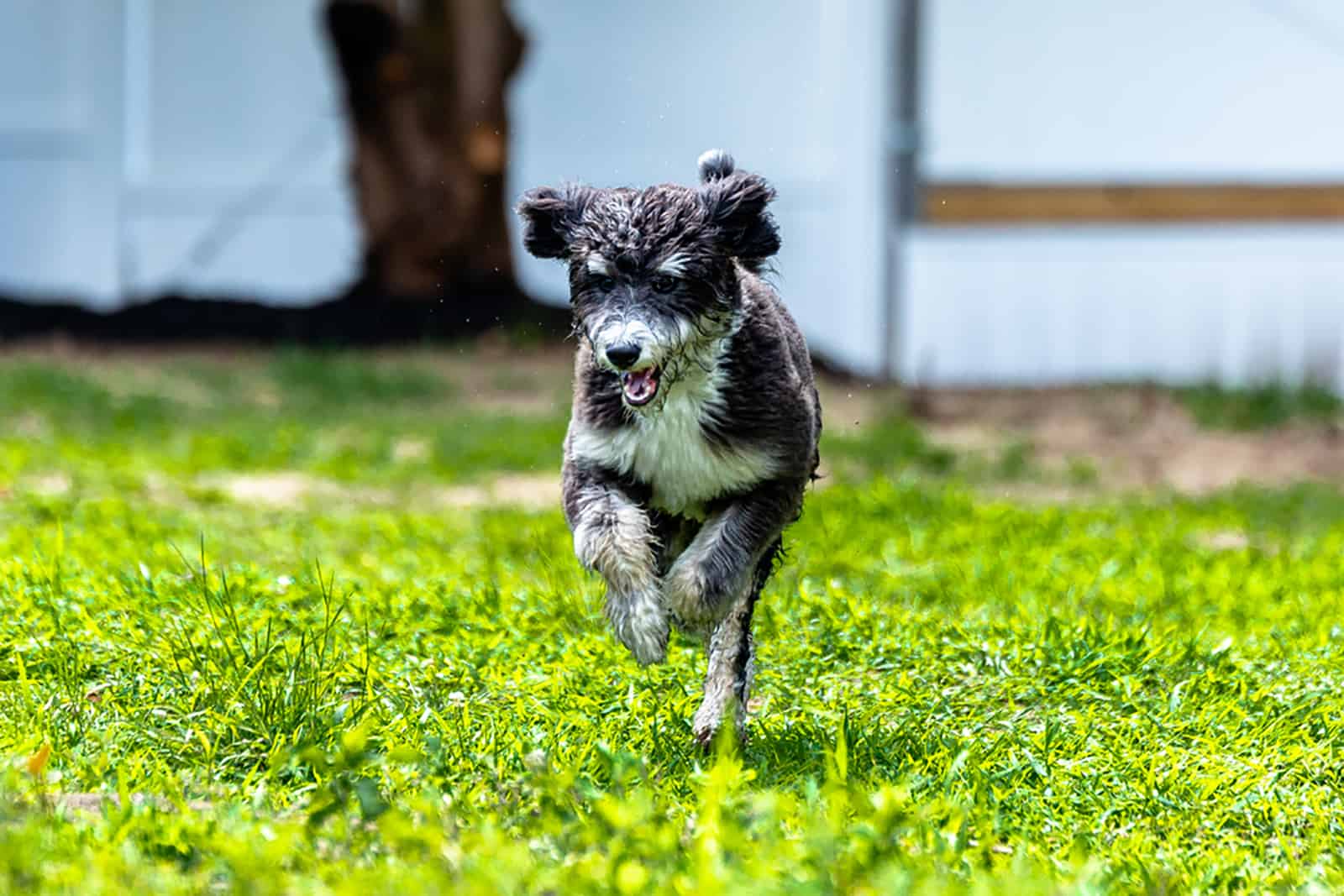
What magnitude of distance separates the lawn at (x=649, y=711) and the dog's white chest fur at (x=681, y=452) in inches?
25.2

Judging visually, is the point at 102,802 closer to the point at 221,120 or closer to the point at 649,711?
the point at 649,711

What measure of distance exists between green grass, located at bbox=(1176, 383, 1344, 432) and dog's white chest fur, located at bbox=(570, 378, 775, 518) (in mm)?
8184

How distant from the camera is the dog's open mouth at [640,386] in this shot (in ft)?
13.5

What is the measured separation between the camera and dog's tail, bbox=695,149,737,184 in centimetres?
468

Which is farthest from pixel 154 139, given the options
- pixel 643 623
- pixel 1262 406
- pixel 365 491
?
pixel 643 623

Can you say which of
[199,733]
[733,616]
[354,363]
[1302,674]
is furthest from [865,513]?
[354,363]

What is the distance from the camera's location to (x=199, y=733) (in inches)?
167

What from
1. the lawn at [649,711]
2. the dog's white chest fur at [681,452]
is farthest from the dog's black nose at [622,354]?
the lawn at [649,711]

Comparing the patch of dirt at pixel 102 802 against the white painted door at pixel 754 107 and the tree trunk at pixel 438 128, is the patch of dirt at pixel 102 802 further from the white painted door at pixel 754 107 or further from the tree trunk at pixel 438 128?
the tree trunk at pixel 438 128

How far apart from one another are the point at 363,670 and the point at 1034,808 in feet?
5.69

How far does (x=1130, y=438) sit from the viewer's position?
11703 millimetres

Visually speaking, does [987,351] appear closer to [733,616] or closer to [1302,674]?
[1302,674]

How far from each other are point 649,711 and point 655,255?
121 cm

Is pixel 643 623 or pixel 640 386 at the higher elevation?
pixel 640 386
